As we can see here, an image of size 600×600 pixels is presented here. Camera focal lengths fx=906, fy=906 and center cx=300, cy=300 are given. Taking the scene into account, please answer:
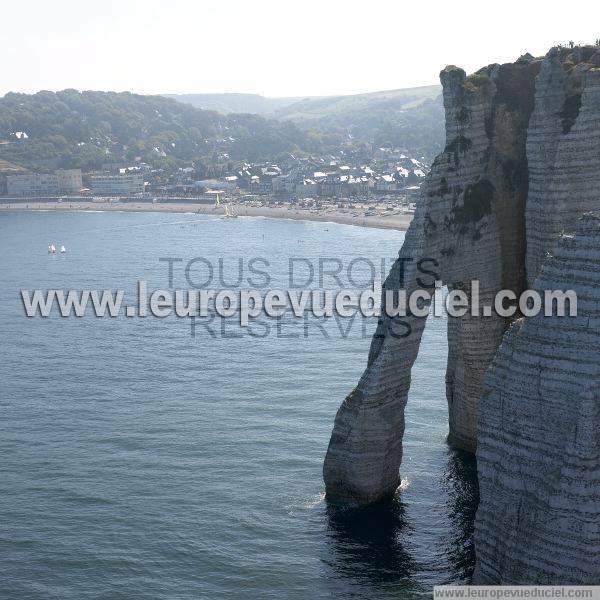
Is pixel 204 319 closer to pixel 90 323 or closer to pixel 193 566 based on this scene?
pixel 90 323

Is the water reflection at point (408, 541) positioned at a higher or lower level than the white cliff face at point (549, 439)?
lower

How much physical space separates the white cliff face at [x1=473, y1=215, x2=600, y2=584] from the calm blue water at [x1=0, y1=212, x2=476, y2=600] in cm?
546

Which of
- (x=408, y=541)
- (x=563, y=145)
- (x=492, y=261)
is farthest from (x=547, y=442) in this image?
(x=492, y=261)

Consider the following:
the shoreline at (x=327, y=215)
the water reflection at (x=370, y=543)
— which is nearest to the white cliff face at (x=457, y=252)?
the water reflection at (x=370, y=543)

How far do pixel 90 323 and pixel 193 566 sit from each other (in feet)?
156

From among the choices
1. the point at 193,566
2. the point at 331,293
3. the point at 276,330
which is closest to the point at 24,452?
the point at 193,566

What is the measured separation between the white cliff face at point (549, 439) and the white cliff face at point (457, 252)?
934cm

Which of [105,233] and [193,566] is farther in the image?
[105,233]

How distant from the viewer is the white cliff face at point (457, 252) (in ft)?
123

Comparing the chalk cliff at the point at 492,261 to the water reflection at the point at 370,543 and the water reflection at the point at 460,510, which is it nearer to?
the water reflection at the point at 370,543

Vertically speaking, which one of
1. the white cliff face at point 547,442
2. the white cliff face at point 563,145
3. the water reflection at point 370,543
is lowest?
the water reflection at point 370,543

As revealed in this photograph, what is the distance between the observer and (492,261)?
40344 mm

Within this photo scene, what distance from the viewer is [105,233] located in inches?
6230

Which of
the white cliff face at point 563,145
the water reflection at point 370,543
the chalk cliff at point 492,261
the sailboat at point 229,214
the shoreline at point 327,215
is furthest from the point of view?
the sailboat at point 229,214
